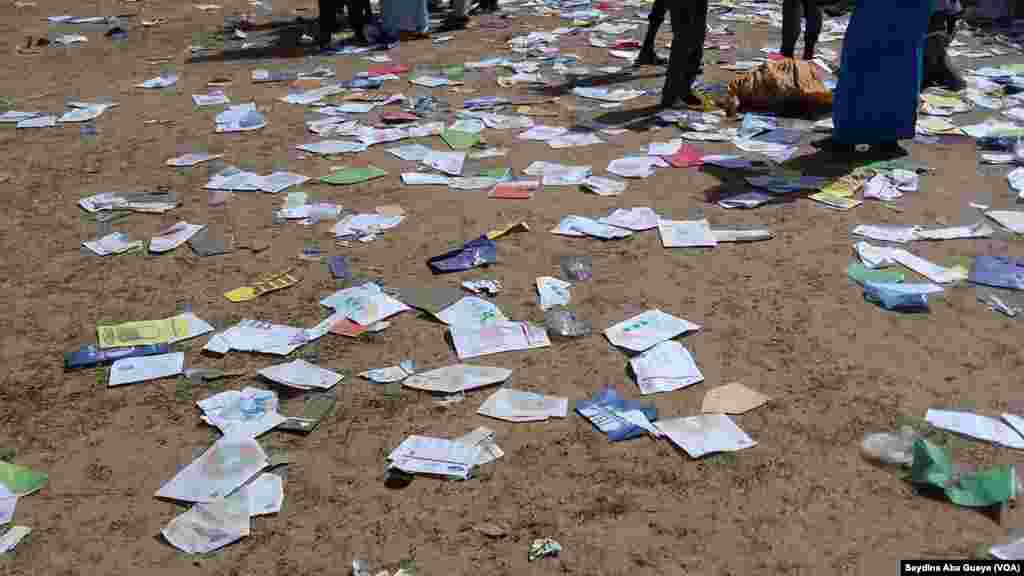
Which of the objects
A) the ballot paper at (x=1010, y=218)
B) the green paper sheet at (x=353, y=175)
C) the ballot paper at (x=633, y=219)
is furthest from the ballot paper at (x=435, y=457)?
the ballot paper at (x=1010, y=218)

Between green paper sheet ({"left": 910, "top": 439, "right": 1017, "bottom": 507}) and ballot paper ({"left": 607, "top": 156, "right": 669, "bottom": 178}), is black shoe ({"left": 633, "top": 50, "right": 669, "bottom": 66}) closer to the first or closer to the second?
ballot paper ({"left": 607, "top": 156, "right": 669, "bottom": 178})

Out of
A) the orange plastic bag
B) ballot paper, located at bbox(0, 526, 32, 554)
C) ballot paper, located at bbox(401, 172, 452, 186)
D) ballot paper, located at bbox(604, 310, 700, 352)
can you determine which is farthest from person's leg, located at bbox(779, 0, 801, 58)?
ballot paper, located at bbox(0, 526, 32, 554)

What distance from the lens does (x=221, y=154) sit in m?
4.91

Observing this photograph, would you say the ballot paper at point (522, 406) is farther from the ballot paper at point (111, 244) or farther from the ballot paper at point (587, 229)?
the ballot paper at point (111, 244)

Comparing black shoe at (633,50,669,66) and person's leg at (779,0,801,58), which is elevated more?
person's leg at (779,0,801,58)

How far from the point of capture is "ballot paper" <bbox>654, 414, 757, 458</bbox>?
7.79ft

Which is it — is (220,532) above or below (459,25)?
below

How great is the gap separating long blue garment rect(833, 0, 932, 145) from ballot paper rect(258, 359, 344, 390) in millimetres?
3134

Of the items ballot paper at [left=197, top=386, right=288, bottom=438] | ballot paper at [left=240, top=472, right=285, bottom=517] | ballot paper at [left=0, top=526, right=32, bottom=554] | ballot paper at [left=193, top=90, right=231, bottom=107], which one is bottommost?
ballot paper at [left=0, top=526, right=32, bottom=554]

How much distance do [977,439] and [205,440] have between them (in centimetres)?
221

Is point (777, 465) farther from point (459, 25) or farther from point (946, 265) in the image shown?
point (459, 25)

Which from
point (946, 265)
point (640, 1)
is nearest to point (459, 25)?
point (640, 1)

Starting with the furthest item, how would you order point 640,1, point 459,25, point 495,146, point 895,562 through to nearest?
1. point 640,1
2. point 459,25
3. point 495,146
4. point 895,562

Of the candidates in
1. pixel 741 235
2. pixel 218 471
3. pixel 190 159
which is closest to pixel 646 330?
pixel 741 235
